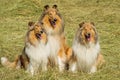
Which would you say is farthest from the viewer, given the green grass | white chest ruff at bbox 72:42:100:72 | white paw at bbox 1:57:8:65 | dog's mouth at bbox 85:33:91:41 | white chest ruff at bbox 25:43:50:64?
white paw at bbox 1:57:8:65

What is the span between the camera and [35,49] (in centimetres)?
876

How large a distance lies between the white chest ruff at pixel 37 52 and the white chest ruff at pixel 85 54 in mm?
736

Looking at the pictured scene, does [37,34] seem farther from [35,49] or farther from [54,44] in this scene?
[54,44]

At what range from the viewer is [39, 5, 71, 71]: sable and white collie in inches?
363

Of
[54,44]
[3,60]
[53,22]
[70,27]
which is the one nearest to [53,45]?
[54,44]

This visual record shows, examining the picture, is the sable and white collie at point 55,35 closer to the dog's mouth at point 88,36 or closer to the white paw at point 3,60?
the dog's mouth at point 88,36

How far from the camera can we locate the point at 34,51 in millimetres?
8750

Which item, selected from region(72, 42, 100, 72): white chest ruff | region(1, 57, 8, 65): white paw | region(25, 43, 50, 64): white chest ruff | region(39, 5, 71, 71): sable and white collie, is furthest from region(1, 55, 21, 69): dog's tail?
region(72, 42, 100, 72): white chest ruff

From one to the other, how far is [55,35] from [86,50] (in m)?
0.80

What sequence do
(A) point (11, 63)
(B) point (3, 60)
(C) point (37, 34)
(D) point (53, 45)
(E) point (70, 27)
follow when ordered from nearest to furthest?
(C) point (37, 34) < (D) point (53, 45) < (A) point (11, 63) < (B) point (3, 60) < (E) point (70, 27)

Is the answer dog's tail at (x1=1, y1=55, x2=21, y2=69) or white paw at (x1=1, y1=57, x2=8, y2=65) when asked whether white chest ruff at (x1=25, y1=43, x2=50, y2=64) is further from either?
white paw at (x1=1, y1=57, x2=8, y2=65)

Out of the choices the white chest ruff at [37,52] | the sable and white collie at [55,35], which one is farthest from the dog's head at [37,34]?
the sable and white collie at [55,35]

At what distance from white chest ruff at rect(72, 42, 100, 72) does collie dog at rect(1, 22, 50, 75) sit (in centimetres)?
69

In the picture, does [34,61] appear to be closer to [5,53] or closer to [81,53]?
[81,53]
